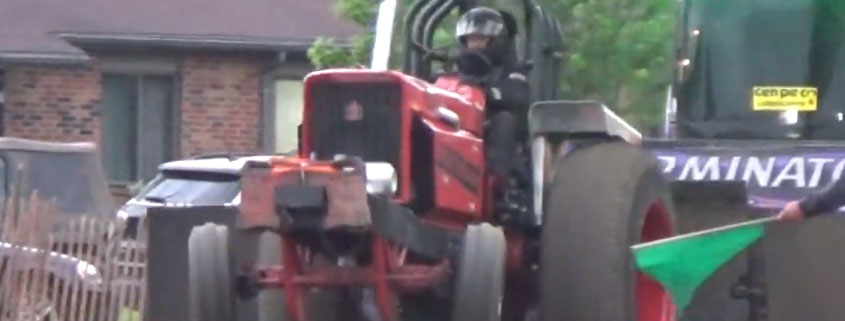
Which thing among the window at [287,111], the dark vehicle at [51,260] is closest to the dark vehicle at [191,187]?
the dark vehicle at [51,260]

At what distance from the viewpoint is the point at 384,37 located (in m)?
11.0

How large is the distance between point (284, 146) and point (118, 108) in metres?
2.28

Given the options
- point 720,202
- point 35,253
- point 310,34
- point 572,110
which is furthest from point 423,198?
point 310,34

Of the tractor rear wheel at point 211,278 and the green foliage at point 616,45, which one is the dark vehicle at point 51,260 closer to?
→ the tractor rear wheel at point 211,278

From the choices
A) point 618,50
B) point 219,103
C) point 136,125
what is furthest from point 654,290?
point 136,125

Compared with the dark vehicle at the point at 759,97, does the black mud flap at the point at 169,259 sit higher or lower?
lower

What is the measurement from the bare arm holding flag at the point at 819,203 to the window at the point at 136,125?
64.0 ft

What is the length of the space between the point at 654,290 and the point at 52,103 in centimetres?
1736

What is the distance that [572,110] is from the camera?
1016cm

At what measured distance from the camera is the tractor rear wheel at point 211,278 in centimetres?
905

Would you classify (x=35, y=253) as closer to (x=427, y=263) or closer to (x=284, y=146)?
(x=427, y=263)

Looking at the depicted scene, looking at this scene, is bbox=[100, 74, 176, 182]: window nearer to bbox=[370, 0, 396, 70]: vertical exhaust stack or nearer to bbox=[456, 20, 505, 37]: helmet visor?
bbox=[370, 0, 396, 70]: vertical exhaust stack

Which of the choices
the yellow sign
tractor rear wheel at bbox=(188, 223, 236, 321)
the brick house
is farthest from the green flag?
the brick house

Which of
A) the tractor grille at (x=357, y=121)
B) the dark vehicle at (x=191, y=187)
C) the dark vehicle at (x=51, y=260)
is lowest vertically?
the dark vehicle at (x=51, y=260)
